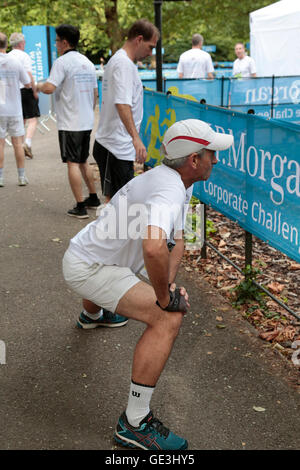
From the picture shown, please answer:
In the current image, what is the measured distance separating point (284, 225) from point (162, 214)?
1605mm

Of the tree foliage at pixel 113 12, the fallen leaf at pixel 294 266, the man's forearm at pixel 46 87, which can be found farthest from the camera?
the tree foliage at pixel 113 12

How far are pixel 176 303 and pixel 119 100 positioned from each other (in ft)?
10.2

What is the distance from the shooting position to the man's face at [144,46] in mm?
5719

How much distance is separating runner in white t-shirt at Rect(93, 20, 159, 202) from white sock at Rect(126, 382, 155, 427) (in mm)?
2908

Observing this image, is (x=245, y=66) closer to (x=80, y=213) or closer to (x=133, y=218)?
(x=80, y=213)

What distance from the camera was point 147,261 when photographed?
293 cm

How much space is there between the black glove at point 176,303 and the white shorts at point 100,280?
351 millimetres

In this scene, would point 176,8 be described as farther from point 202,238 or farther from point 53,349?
point 53,349

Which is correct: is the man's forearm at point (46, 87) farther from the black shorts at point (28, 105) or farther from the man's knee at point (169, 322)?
the black shorts at point (28, 105)

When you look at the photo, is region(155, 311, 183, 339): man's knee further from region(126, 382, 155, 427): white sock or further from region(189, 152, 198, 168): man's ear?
region(189, 152, 198, 168): man's ear

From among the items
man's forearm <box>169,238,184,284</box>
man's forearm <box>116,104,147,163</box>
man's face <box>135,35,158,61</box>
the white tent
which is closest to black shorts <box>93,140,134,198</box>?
man's forearm <box>116,104,147,163</box>

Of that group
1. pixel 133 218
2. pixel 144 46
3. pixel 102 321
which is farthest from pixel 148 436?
pixel 144 46

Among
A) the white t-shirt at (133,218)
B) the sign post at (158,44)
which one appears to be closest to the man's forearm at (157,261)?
the white t-shirt at (133,218)

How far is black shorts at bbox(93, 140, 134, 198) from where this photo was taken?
6.25 m
